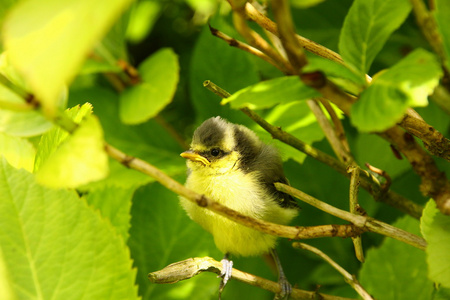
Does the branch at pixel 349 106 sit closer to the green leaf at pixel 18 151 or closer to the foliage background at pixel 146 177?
the foliage background at pixel 146 177

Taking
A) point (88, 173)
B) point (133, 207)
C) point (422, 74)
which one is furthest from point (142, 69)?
point (133, 207)

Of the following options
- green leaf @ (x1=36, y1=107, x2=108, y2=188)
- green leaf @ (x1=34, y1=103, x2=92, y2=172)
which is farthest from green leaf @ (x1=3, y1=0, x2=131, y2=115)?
green leaf @ (x1=34, y1=103, x2=92, y2=172)

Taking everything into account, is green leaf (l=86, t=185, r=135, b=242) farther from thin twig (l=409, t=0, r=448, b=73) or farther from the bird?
thin twig (l=409, t=0, r=448, b=73)

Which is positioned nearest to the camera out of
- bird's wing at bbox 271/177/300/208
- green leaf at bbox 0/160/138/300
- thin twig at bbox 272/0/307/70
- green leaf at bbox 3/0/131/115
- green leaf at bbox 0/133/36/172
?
green leaf at bbox 3/0/131/115

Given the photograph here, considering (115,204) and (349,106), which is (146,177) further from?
(349,106)

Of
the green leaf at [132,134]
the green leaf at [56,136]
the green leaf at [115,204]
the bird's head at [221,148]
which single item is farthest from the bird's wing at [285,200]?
the green leaf at [56,136]

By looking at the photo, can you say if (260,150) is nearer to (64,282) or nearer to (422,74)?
(64,282)
